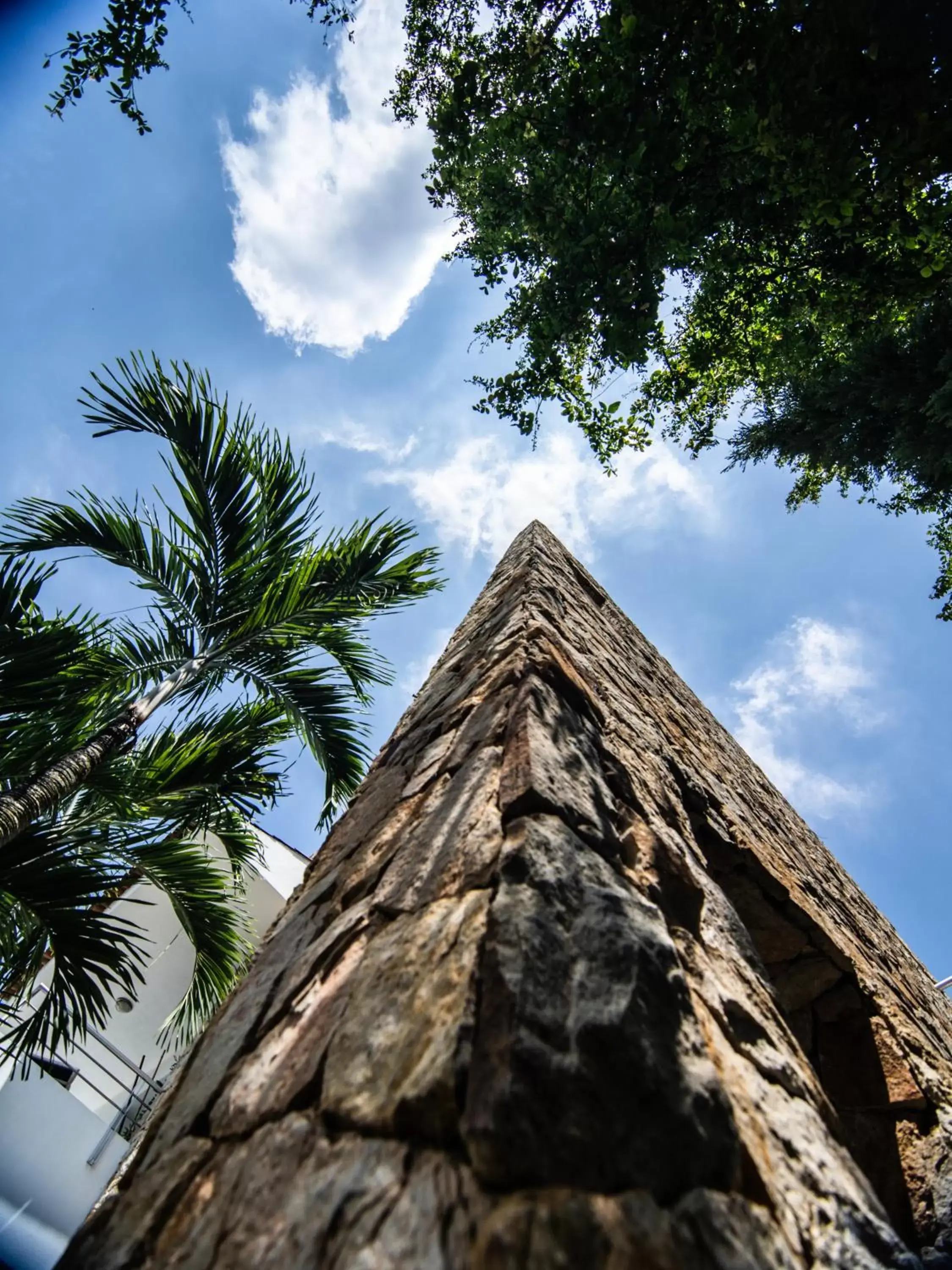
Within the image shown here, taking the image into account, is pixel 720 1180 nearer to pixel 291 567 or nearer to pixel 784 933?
pixel 784 933

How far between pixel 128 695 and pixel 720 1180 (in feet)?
11.8

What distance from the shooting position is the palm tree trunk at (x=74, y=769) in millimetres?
2498

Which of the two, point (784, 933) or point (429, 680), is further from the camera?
point (429, 680)

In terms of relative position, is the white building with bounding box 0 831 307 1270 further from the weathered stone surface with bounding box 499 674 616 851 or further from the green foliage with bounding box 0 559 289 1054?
the weathered stone surface with bounding box 499 674 616 851

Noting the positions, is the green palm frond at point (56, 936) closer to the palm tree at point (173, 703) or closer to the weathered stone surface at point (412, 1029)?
the palm tree at point (173, 703)

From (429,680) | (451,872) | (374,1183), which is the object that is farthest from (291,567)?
(374,1183)

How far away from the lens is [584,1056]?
0.58 metres

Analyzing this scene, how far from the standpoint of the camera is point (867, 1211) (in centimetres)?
70

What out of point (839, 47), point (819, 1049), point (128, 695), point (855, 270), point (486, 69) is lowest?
point (819, 1049)

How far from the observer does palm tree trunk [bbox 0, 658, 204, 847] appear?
2498 mm

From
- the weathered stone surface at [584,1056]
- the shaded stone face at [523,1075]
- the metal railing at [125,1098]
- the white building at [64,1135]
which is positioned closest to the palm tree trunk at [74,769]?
the shaded stone face at [523,1075]

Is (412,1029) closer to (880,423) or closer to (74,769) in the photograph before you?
(74,769)

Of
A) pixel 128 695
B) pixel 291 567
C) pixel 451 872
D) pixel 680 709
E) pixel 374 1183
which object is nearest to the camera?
pixel 374 1183

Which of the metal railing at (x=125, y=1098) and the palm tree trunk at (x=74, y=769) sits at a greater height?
the palm tree trunk at (x=74, y=769)
